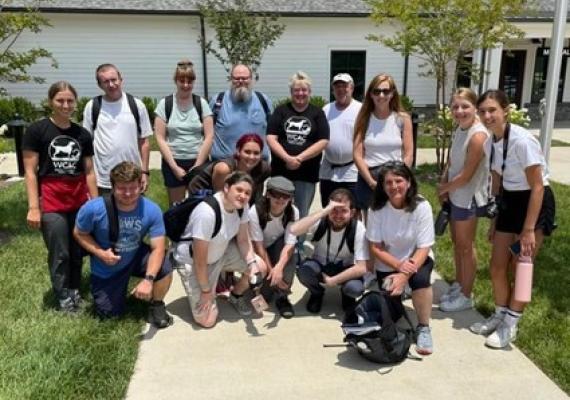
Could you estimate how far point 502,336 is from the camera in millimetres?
3732

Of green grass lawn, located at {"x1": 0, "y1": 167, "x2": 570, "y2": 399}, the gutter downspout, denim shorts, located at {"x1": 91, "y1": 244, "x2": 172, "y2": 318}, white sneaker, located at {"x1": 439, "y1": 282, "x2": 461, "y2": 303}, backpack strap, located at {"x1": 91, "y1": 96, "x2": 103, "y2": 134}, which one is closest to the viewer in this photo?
green grass lawn, located at {"x1": 0, "y1": 167, "x2": 570, "y2": 399}

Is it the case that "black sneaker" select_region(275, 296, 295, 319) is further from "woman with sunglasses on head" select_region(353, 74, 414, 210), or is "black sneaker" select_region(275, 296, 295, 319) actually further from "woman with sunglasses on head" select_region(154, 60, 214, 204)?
"woman with sunglasses on head" select_region(154, 60, 214, 204)

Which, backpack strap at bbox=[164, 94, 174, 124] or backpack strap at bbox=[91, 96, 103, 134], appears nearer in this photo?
backpack strap at bbox=[91, 96, 103, 134]

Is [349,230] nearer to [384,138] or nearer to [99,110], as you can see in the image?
[384,138]

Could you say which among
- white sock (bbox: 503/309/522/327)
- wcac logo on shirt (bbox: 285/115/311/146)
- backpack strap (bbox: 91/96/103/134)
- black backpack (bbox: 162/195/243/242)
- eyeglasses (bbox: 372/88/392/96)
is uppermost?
eyeglasses (bbox: 372/88/392/96)

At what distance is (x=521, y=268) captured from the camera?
140 inches

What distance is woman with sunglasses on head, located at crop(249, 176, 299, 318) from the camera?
415cm

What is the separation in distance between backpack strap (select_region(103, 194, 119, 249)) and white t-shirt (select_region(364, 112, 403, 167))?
205 centimetres

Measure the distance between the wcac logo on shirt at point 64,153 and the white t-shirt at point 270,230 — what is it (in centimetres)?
135

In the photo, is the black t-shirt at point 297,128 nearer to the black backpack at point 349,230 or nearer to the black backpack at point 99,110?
the black backpack at point 349,230

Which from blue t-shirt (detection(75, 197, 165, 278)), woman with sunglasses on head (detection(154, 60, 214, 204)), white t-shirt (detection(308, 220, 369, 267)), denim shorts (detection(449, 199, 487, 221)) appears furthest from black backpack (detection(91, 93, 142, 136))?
denim shorts (detection(449, 199, 487, 221))

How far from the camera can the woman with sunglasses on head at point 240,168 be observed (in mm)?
4242

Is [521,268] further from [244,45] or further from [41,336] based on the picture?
[244,45]

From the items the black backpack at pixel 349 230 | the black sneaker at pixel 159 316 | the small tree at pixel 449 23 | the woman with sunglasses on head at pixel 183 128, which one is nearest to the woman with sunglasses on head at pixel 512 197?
the black backpack at pixel 349 230
